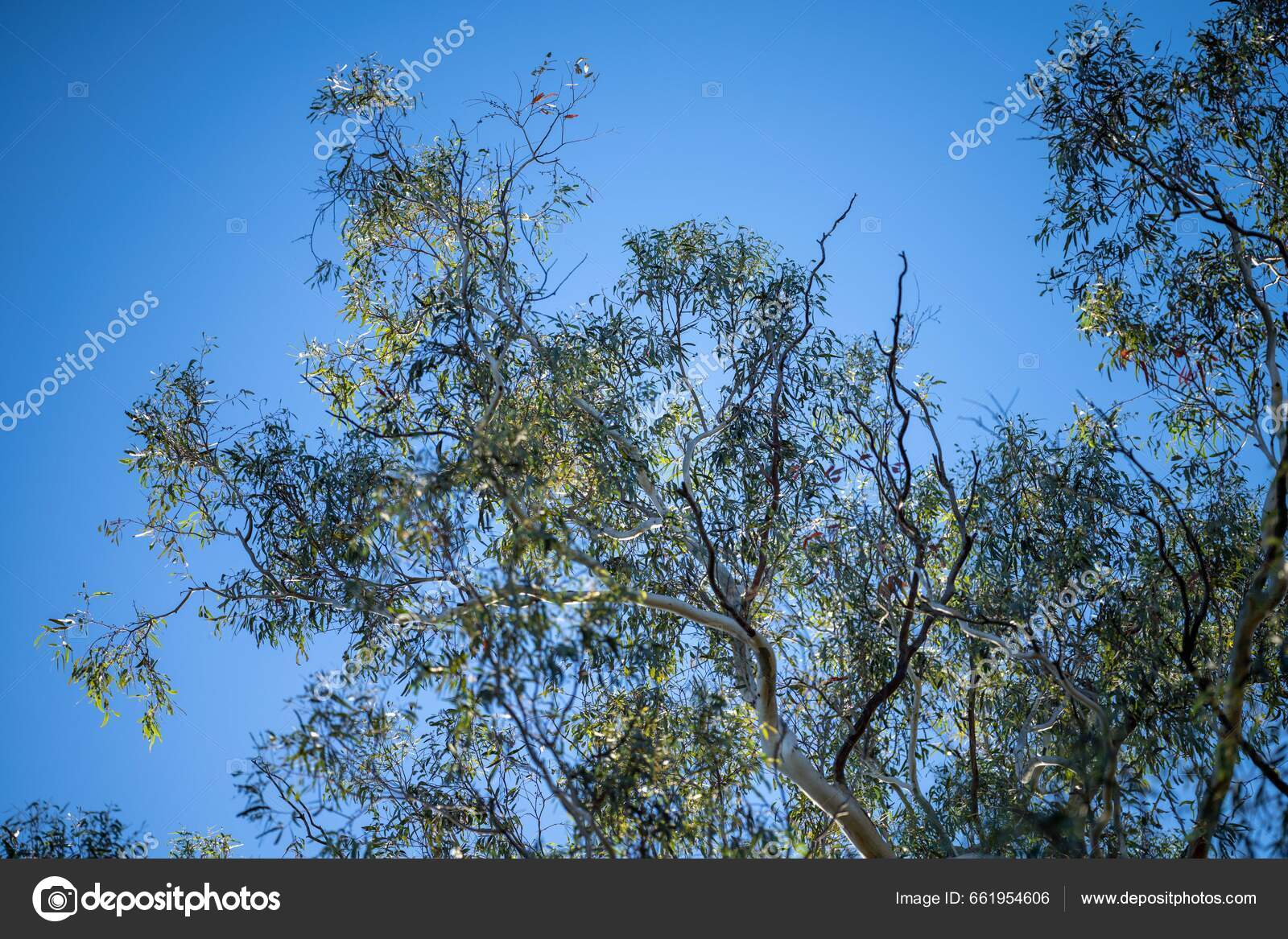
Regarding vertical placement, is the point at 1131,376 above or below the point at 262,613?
above

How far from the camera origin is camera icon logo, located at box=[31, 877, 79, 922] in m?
2.66

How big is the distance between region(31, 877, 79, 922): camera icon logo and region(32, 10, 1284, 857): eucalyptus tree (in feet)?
4.13

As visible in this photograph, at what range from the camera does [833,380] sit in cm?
580

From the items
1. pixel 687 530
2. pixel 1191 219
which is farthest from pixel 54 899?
pixel 1191 219

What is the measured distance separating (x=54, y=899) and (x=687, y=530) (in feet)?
10.9

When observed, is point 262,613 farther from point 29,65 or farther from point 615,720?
point 29,65

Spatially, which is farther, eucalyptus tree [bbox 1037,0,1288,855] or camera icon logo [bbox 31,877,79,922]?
eucalyptus tree [bbox 1037,0,1288,855]

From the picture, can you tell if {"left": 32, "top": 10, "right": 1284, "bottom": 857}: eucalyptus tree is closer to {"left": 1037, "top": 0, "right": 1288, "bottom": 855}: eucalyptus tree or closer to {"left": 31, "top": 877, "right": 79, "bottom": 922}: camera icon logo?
{"left": 1037, "top": 0, "right": 1288, "bottom": 855}: eucalyptus tree

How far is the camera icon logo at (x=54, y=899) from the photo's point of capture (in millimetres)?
2664

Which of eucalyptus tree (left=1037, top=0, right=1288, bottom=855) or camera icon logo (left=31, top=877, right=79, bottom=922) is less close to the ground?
eucalyptus tree (left=1037, top=0, right=1288, bottom=855)

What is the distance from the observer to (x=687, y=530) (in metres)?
5.41

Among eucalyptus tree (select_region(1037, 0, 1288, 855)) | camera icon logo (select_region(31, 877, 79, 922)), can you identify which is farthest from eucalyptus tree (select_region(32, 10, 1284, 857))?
camera icon logo (select_region(31, 877, 79, 922))

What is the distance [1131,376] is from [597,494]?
283cm

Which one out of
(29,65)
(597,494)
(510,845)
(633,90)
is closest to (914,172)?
(633,90)
